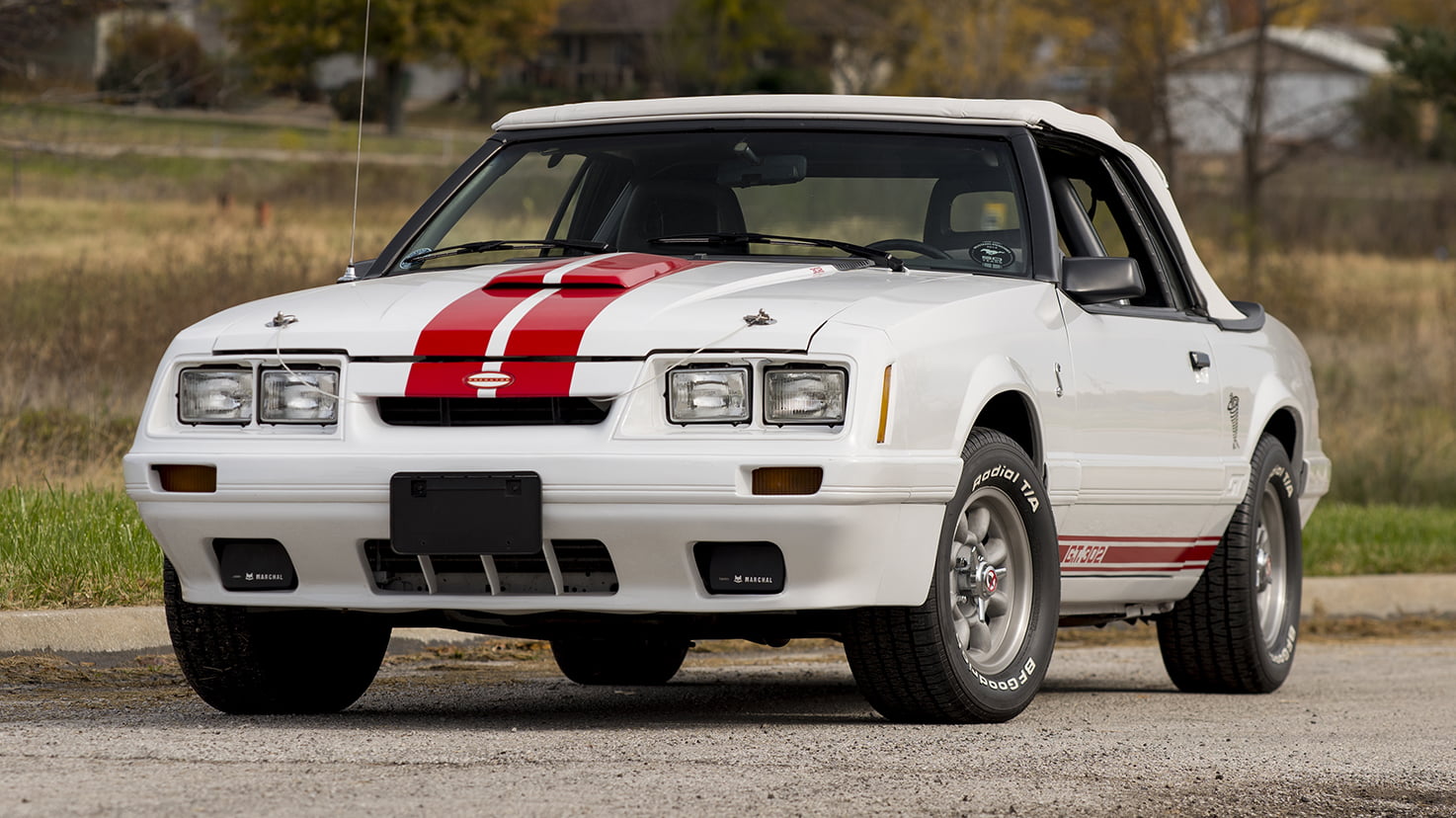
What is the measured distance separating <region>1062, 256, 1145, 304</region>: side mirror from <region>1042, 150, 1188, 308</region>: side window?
693mm

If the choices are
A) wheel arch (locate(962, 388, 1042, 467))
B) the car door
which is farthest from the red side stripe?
wheel arch (locate(962, 388, 1042, 467))

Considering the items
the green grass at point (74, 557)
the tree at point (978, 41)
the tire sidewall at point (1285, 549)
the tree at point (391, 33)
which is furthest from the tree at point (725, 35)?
the tire sidewall at point (1285, 549)

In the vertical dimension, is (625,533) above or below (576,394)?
below

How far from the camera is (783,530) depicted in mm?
5004

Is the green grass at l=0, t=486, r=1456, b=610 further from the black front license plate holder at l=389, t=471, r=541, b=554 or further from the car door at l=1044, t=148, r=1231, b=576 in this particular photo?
the car door at l=1044, t=148, r=1231, b=576

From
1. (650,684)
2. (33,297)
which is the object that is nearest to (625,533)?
(650,684)

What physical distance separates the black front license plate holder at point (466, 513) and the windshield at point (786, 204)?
1.39 metres

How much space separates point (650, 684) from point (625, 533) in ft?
8.64

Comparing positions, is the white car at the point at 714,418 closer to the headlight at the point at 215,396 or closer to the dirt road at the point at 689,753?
the headlight at the point at 215,396

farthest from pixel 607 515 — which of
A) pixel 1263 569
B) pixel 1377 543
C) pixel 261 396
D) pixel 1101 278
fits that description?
pixel 1377 543

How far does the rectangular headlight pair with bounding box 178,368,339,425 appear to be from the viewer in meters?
5.27

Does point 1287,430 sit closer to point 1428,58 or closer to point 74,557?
point 74,557

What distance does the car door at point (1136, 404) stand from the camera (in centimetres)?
629

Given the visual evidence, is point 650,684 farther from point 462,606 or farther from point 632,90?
point 632,90
